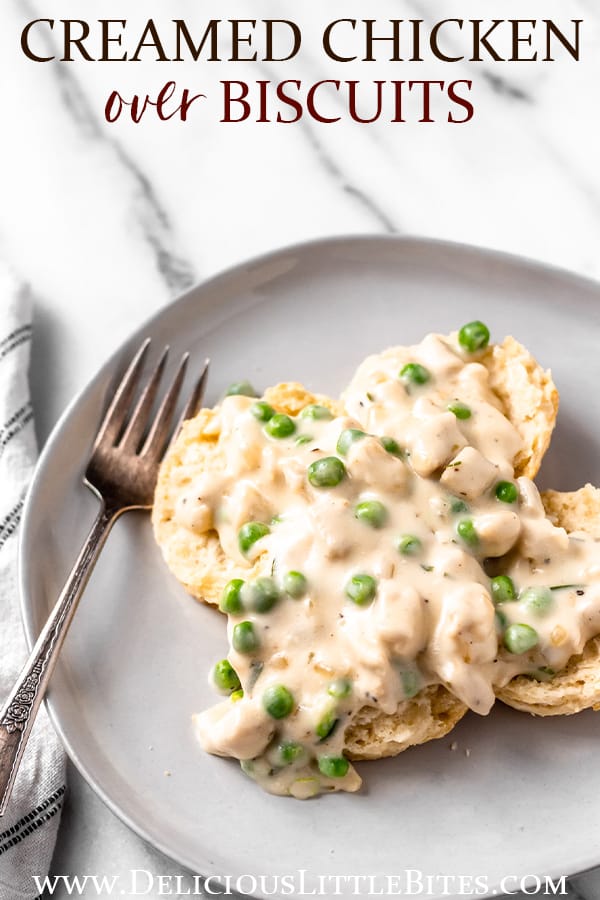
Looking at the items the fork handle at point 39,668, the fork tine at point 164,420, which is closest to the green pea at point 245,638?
the fork handle at point 39,668

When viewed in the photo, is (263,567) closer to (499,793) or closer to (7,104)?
(499,793)

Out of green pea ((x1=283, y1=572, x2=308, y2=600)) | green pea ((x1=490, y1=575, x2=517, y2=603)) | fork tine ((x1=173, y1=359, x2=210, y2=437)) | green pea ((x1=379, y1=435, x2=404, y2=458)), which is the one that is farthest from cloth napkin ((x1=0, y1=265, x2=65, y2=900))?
green pea ((x1=490, y1=575, x2=517, y2=603))

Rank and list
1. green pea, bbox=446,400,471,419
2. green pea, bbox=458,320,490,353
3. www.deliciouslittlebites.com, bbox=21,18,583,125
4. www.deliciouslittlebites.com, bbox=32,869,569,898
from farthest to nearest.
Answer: www.deliciouslittlebites.com, bbox=21,18,583,125, green pea, bbox=458,320,490,353, green pea, bbox=446,400,471,419, www.deliciouslittlebites.com, bbox=32,869,569,898

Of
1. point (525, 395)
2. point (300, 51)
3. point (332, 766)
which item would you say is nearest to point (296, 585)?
point (332, 766)

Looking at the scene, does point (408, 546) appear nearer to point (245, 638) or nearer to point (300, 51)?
point (245, 638)

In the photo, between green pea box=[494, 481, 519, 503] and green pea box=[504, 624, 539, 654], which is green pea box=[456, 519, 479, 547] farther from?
green pea box=[504, 624, 539, 654]

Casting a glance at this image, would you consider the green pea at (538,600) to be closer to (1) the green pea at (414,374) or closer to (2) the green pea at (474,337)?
(1) the green pea at (414,374)

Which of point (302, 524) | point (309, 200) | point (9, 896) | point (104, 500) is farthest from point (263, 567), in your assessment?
point (309, 200)
